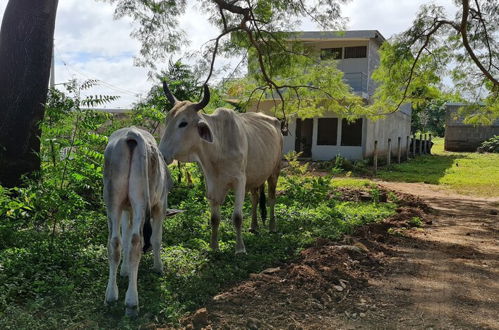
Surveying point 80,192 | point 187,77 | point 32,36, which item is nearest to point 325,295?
point 80,192

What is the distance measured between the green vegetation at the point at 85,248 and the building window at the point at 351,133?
12568mm

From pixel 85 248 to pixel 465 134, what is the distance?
3218 centimetres

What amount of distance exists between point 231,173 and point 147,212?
2183mm

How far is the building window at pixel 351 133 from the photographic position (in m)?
20.7

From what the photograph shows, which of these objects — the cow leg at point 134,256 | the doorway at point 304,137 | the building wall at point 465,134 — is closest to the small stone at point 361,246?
the cow leg at point 134,256

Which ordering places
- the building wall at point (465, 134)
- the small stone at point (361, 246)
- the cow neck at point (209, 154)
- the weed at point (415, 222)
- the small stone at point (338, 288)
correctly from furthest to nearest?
1. the building wall at point (465, 134)
2. the weed at point (415, 222)
3. the small stone at point (361, 246)
4. the cow neck at point (209, 154)
5. the small stone at point (338, 288)

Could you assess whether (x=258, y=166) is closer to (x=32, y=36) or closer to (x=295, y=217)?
(x=295, y=217)

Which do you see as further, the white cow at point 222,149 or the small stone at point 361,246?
the small stone at point 361,246

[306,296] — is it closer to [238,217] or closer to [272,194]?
[238,217]

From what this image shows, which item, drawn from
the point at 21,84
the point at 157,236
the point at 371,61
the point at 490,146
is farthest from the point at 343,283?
the point at 490,146

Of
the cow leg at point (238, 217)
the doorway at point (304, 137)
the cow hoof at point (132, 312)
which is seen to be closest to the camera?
the cow hoof at point (132, 312)

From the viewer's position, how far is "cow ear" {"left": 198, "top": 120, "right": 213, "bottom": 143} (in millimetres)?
5535

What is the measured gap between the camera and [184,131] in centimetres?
553

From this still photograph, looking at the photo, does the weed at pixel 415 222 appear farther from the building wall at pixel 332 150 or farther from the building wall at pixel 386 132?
the building wall at pixel 332 150
